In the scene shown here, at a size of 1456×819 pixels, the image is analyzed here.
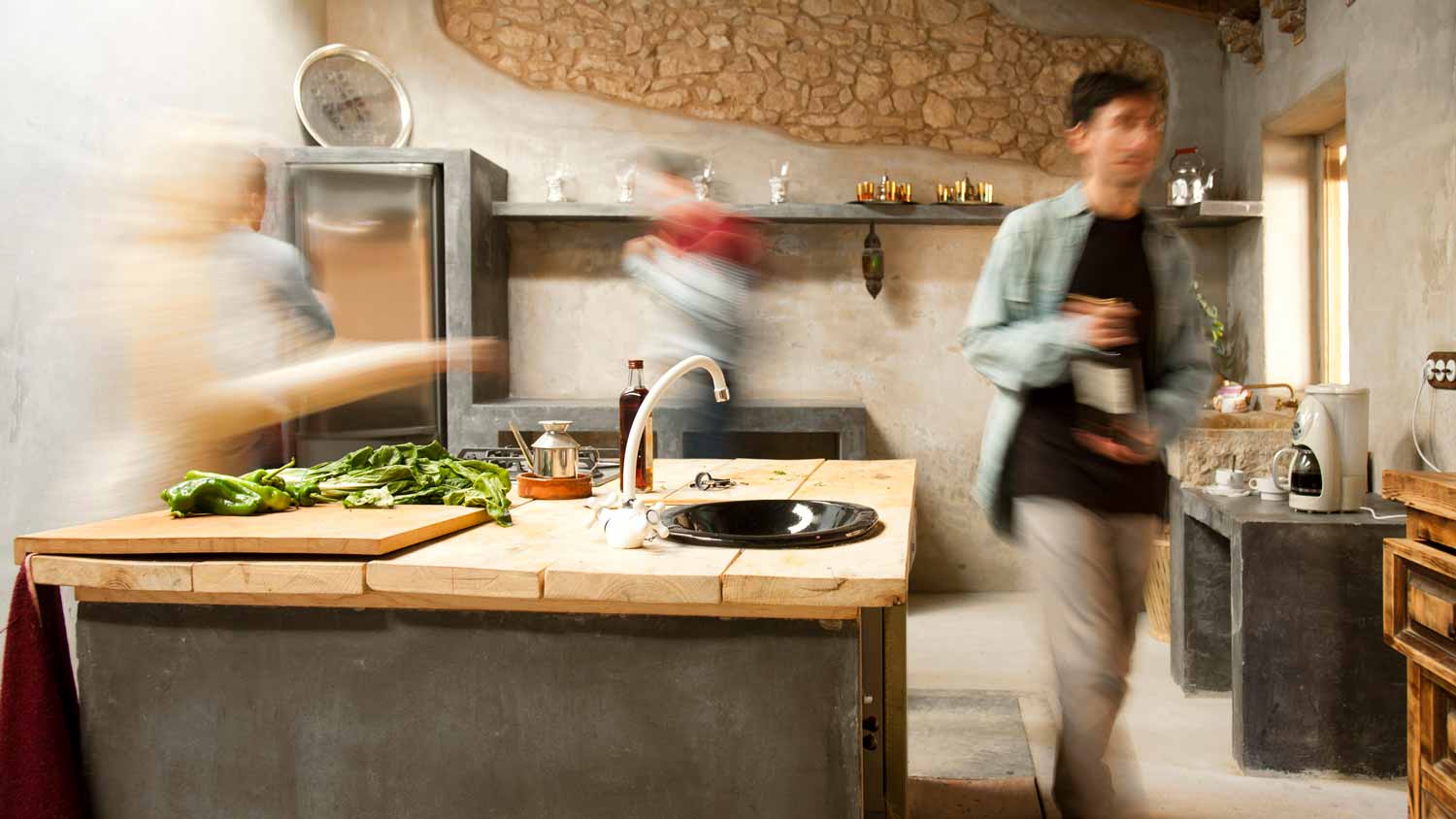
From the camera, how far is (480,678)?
68.1 inches

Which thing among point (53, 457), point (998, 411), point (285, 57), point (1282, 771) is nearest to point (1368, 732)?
point (1282, 771)

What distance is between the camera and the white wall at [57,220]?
11.4 ft

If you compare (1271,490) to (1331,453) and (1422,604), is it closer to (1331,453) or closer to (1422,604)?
(1331,453)

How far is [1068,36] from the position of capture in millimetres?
5605

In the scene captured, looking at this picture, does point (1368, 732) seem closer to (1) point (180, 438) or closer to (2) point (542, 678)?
(2) point (542, 678)

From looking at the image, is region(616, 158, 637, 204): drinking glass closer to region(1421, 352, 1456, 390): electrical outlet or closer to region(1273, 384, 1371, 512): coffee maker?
region(1273, 384, 1371, 512): coffee maker

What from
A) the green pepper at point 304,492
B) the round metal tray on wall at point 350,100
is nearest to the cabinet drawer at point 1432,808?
the green pepper at point 304,492

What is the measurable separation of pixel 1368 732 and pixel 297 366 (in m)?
3.99

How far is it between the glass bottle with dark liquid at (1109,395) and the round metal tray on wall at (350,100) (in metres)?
4.52

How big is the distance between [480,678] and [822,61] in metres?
4.69

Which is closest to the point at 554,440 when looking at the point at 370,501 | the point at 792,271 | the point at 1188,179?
the point at 370,501

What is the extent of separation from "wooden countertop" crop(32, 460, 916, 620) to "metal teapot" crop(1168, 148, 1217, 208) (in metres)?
4.12

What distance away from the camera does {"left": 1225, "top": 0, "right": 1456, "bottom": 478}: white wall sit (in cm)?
326

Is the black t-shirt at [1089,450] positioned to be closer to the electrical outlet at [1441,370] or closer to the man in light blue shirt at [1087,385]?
the man in light blue shirt at [1087,385]
